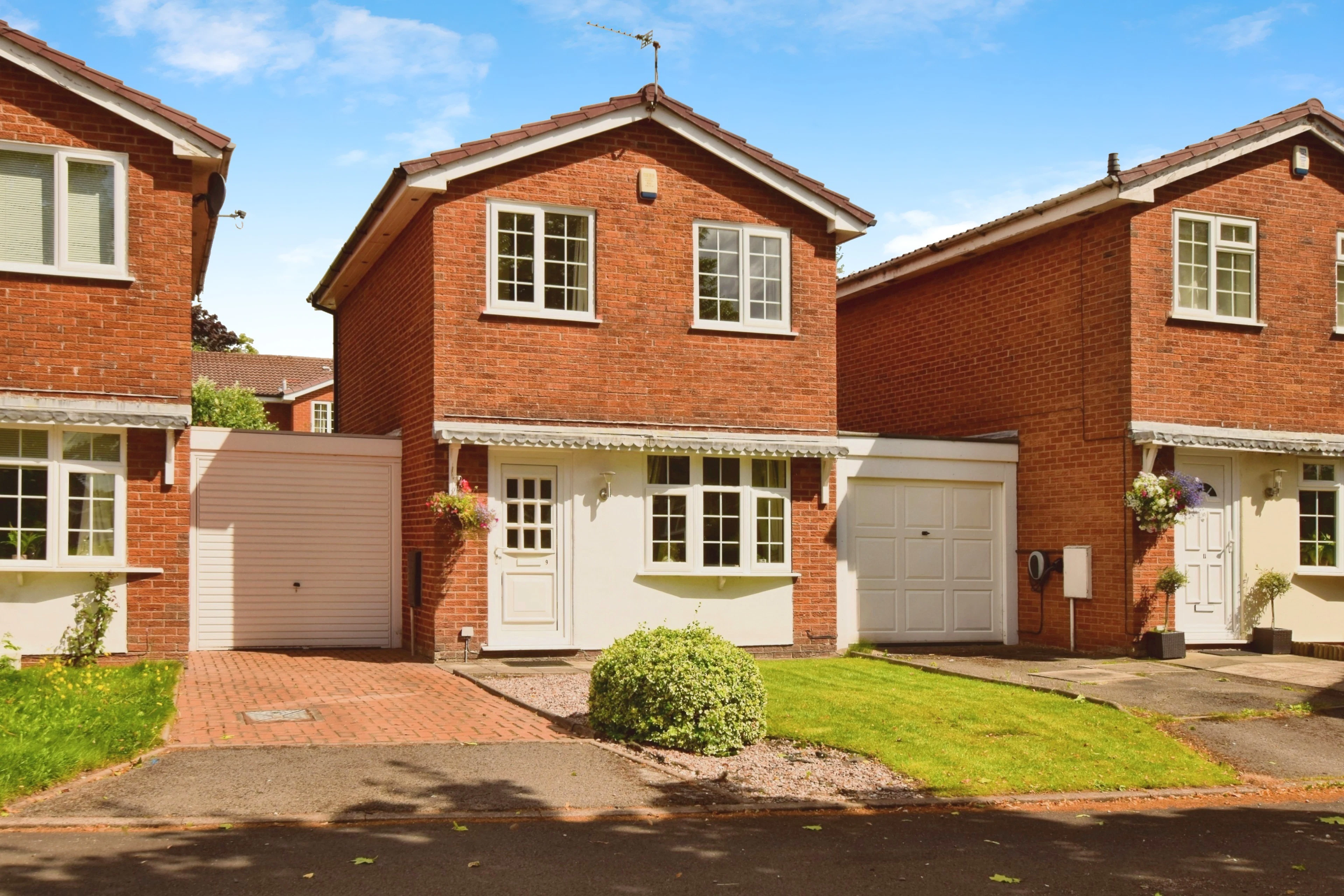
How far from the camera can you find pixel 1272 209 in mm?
16516

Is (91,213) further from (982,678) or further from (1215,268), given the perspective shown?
(1215,268)

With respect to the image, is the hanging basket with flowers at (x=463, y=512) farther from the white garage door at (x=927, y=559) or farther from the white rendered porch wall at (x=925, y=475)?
the white garage door at (x=927, y=559)

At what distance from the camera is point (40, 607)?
12625 millimetres

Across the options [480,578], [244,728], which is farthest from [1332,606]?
Result: [244,728]

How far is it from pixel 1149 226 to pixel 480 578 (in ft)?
30.2

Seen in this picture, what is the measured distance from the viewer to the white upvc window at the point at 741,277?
15.3 m

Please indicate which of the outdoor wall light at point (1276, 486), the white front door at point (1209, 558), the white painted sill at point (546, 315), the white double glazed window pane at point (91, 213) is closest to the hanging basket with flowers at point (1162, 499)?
the white front door at point (1209, 558)

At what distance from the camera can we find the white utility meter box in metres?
15.8

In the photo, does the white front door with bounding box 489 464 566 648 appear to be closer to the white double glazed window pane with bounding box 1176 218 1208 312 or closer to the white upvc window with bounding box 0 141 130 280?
the white upvc window with bounding box 0 141 130 280

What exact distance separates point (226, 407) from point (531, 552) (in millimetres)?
24823

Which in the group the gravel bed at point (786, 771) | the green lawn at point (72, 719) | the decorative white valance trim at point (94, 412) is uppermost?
the decorative white valance trim at point (94, 412)

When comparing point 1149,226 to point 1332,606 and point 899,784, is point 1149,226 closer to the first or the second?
point 1332,606

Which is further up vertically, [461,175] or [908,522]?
[461,175]

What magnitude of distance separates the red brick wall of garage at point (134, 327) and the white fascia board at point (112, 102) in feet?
0.46
